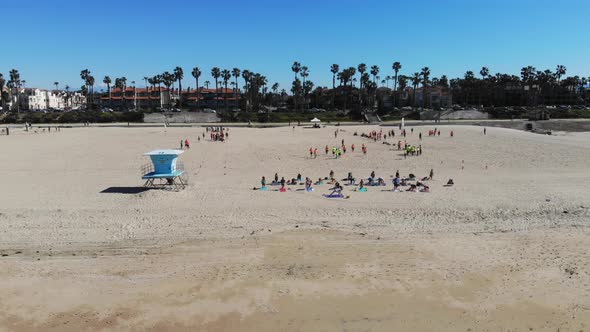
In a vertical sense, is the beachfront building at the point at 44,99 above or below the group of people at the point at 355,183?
above

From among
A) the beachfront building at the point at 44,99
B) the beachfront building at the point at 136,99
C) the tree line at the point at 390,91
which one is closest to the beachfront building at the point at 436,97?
the tree line at the point at 390,91

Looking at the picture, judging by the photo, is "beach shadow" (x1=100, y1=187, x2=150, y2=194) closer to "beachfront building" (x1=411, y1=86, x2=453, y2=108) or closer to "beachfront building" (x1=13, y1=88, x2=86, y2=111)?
"beachfront building" (x1=411, y1=86, x2=453, y2=108)

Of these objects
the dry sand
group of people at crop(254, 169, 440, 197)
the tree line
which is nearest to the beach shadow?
the dry sand

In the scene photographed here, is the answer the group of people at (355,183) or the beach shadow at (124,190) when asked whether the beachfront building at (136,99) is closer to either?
the beach shadow at (124,190)

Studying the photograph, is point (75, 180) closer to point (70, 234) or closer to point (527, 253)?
point (70, 234)

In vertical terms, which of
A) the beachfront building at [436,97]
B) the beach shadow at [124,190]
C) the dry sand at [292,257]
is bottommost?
the dry sand at [292,257]

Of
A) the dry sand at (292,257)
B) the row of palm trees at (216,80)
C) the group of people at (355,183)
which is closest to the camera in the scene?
the dry sand at (292,257)

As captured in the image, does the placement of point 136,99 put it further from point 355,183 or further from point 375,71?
point 355,183

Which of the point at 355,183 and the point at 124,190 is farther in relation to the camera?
the point at 355,183

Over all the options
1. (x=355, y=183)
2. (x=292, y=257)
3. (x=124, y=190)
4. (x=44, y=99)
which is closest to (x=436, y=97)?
(x=355, y=183)
